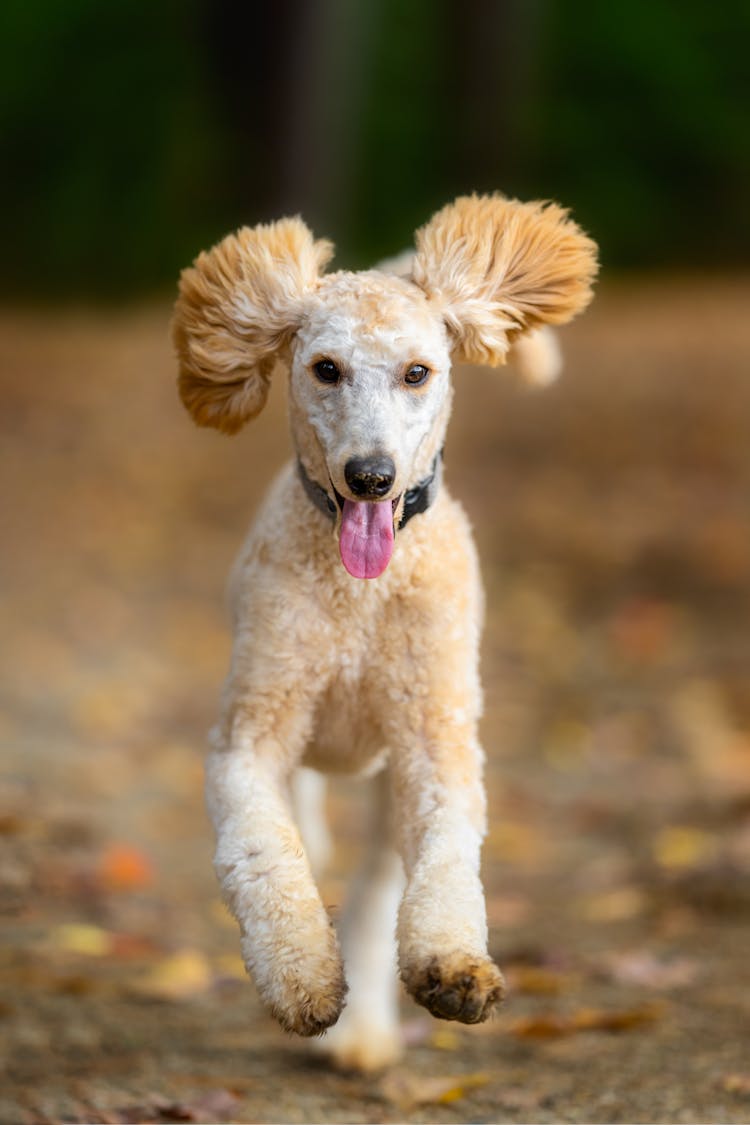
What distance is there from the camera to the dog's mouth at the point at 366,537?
3453 millimetres

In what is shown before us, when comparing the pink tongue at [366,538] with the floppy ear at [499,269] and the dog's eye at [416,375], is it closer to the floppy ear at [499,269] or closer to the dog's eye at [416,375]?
the dog's eye at [416,375]

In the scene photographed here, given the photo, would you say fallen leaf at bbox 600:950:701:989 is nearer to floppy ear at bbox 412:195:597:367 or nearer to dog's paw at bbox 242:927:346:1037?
dog's paw at bbox 242:927:346:1037

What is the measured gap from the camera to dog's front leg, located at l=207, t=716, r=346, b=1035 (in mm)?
3262

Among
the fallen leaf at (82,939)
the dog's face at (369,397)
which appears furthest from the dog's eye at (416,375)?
the fallen leaf at (82,939)

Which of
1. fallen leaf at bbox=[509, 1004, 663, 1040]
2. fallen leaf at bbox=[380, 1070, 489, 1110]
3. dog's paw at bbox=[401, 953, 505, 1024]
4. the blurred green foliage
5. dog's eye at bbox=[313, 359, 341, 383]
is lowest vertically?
dog's paw at bbox=[401, 953, 505, 1024]

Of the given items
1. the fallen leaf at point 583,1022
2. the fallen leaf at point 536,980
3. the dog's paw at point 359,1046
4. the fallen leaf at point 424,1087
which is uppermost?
the fallen leaf at point 536,980

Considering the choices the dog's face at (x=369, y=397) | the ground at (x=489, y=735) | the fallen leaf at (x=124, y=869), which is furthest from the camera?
the fallen leaf at (x=124, y=869)

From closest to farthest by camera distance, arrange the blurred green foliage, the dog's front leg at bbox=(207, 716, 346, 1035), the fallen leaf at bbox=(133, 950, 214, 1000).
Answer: the dog's front leg at bbox=(207, 716, 346, 1035), the fallen leaf at bbox=(133, 950, 214, 1000), the blurred green foliage

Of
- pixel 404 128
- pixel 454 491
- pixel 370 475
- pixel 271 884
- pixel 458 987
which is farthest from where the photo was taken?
pixel 404 128

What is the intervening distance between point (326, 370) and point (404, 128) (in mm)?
17101

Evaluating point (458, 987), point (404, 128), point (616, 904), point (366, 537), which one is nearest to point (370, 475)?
point (366, 537)

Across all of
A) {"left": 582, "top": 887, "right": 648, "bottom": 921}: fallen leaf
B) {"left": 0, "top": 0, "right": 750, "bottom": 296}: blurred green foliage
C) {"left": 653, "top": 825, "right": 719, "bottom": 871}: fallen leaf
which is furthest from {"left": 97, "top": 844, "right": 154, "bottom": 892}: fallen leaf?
{"left": 0, "top": 0, "right": 750, "bottom": 296}: blurred green foliage

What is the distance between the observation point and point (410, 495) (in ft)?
12.3

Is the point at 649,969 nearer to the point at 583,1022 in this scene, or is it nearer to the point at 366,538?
the point at 583,1022
